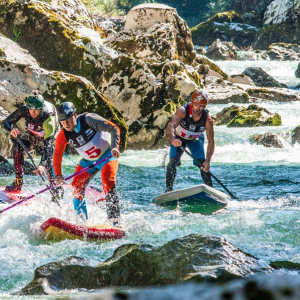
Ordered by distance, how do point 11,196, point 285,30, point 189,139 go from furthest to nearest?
point 285,30
point 189,139
point 11,196

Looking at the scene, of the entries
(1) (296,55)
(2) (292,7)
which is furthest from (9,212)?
(2) (292,7)

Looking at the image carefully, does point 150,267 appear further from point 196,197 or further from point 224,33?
point 224,33

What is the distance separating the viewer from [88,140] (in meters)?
5.32

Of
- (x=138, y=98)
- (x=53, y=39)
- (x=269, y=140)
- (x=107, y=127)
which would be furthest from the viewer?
(x=53, y=39)

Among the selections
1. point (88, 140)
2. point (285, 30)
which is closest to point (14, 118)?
point (88, 140)

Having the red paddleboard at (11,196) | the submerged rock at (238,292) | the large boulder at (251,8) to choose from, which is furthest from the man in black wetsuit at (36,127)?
the large boulder at (251,8)

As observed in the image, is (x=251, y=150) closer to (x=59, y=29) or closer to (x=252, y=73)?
(x=59, y=29)

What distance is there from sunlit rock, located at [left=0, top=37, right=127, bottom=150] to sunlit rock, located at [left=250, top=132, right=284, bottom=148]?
4.09 metres

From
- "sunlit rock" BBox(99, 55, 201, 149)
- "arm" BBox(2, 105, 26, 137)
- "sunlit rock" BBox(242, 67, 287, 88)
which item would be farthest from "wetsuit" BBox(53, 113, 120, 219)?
"sunlit rock" BBox(242, 67, 287, 88)

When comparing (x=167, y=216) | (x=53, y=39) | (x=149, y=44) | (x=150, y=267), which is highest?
(x=53, y=39)

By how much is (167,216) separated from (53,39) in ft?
29.5

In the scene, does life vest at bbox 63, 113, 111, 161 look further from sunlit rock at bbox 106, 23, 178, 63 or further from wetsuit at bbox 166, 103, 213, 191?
sunlit rock at bbox 106, 23, 178, 63

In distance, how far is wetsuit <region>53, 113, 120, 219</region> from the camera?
5199 millimetres

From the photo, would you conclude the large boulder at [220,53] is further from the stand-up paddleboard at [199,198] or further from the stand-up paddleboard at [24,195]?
the stand-up paddleboard at [199,198]
